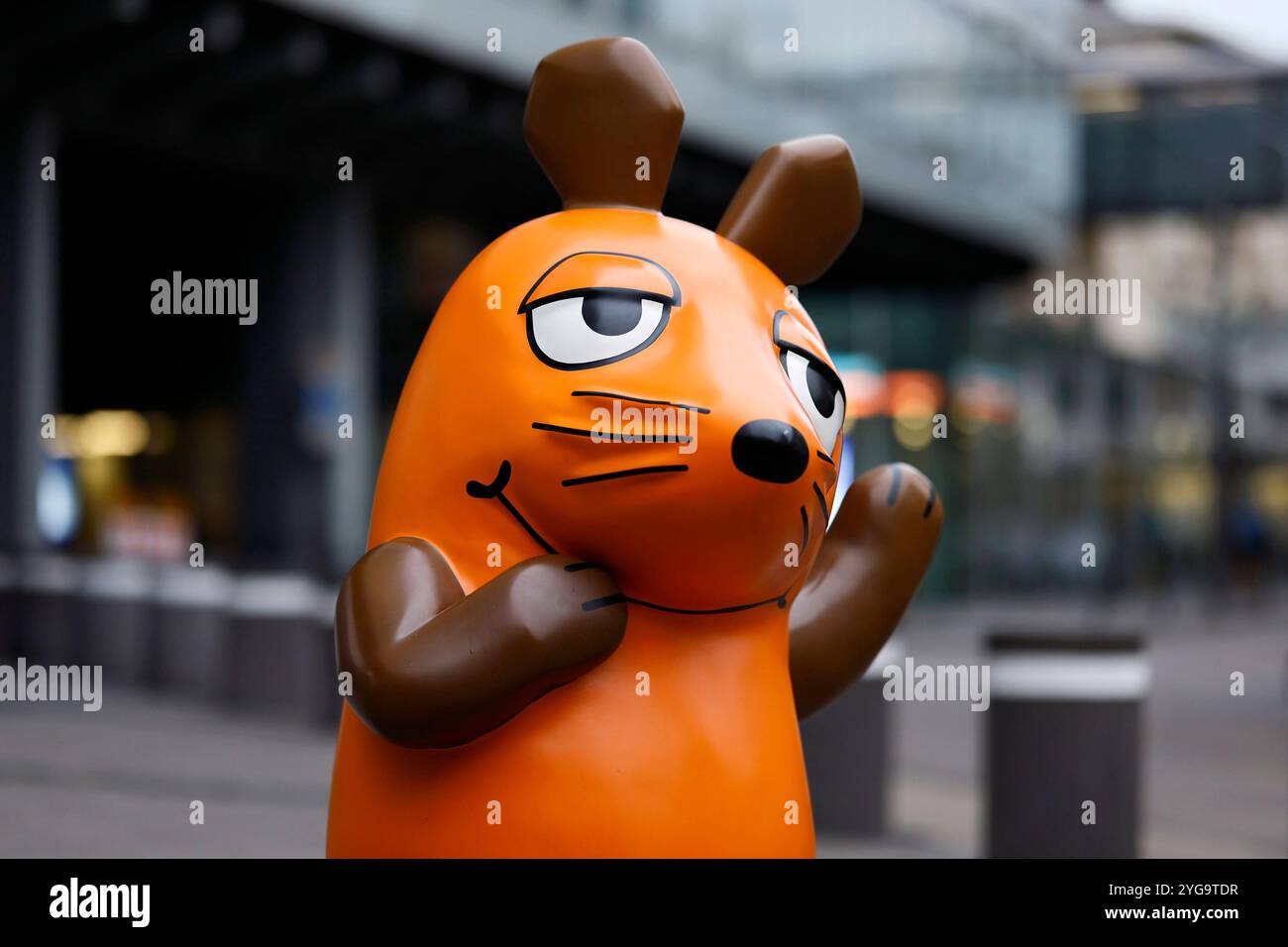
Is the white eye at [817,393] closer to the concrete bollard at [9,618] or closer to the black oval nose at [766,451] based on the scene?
the black oval nose at [766,451]

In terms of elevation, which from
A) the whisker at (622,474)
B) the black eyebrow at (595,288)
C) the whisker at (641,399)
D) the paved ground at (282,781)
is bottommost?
the paved ground at (282,781)

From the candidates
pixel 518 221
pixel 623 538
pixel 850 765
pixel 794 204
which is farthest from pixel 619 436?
pixel 518 221

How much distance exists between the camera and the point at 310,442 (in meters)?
16.9

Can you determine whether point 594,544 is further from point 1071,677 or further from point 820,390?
point 1071,677

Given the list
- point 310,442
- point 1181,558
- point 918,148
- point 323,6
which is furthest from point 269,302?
point 1181,558

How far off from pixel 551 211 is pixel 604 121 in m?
15.2

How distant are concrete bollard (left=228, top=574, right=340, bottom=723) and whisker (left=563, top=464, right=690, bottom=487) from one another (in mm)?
6415

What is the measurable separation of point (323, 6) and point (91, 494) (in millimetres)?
16619

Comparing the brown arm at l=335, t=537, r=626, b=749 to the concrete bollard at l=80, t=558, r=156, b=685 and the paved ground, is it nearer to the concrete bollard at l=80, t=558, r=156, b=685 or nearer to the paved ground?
the paved ground

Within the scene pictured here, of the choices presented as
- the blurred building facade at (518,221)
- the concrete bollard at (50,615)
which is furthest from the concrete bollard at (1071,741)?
the concrete bollard at (50,615)

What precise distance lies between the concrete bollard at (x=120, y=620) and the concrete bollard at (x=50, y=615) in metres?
0.09

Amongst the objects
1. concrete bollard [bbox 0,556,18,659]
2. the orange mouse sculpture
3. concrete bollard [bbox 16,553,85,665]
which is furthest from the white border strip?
concrete bollard [bbox 0,556,18,659]

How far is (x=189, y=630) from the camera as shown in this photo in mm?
10898

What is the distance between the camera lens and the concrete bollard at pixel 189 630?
10773mm
